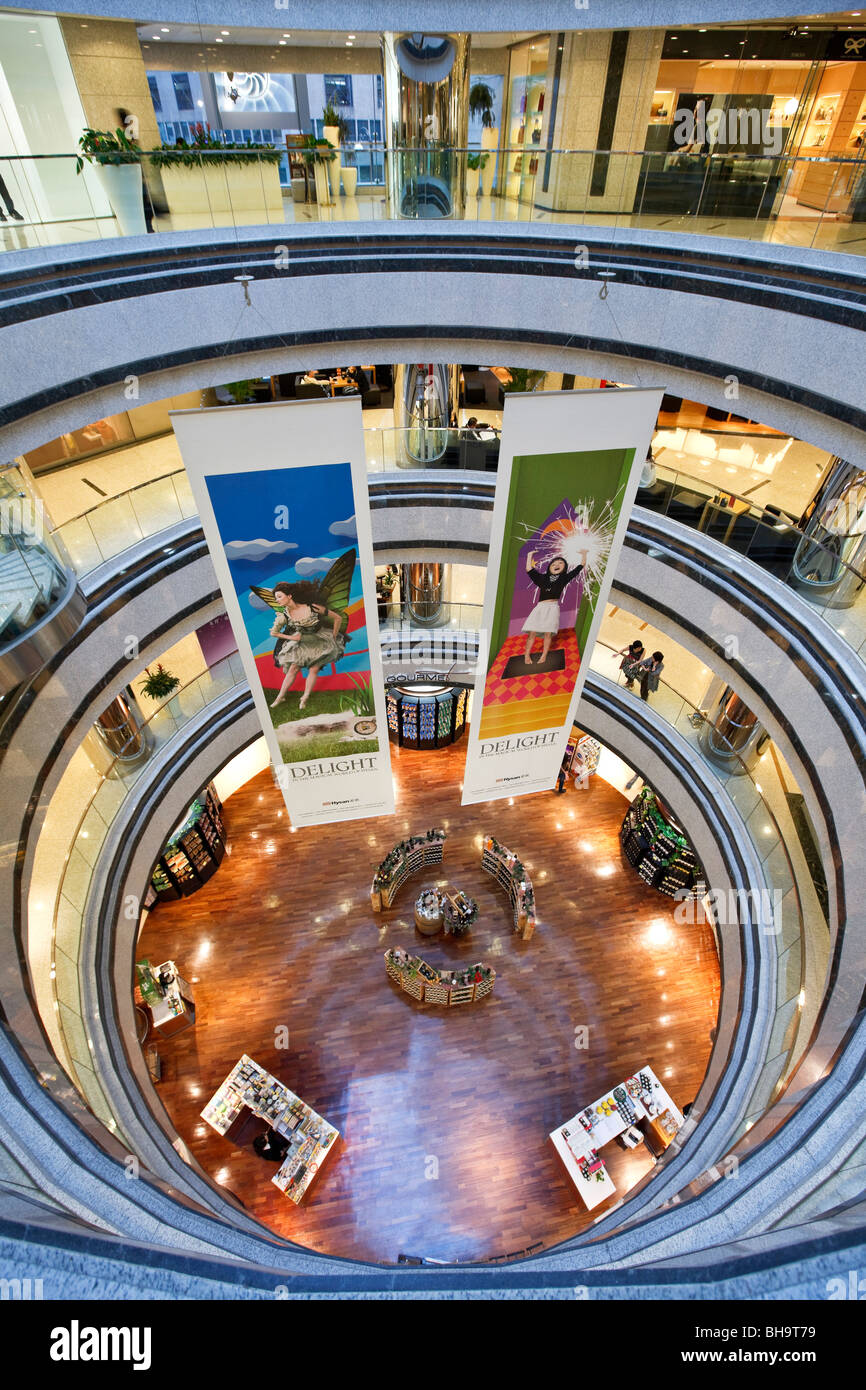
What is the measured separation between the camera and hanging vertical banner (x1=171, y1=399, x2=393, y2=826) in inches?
206

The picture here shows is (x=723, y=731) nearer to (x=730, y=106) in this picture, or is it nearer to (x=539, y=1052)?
(x=539, y=1052)

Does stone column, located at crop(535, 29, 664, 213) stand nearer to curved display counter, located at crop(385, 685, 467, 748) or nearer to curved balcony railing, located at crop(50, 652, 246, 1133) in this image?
curved balcony railing, located at crop(50, 652, 246, 1133)

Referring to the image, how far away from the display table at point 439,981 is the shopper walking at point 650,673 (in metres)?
6.08

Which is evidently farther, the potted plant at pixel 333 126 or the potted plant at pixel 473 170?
the potted plant at pixel 333 126

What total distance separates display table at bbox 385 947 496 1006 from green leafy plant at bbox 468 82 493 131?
16.0 metres

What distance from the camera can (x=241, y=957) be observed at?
13.6m

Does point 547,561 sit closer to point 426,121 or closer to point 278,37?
point 426,121

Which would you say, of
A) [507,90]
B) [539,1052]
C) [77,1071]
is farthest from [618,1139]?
[507,90]

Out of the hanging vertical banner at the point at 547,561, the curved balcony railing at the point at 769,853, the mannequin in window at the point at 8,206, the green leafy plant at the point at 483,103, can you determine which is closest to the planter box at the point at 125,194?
the mannequin in window at the point at 8,206

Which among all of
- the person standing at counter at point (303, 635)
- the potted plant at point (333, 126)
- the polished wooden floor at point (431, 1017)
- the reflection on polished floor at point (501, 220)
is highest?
the potted plant at point (333, 126)

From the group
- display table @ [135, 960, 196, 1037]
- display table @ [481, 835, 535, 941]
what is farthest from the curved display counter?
display table @ [135, 960, 196, 1037]

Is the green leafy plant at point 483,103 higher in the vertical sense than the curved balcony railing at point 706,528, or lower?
higher

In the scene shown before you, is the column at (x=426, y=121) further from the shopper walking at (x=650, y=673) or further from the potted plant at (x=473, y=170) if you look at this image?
the shopper walking at (x=650, y=673)

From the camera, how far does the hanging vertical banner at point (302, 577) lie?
5242mm
